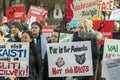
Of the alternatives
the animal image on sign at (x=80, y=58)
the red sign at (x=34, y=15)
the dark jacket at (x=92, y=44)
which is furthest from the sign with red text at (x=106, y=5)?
the animal image on sign at (x=80, y=58)

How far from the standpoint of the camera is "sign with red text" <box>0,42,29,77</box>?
8945mm

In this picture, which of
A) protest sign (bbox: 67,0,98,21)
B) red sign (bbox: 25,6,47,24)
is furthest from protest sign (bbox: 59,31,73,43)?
red sign (bbox: 25,6,47,24)

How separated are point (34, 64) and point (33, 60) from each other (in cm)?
8

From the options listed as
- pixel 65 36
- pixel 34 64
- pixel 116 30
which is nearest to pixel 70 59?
pixel 34 64

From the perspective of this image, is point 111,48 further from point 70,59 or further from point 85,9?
point 85,9

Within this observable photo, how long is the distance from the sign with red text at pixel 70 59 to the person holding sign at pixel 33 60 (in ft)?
0.72

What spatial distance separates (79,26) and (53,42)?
0.61m

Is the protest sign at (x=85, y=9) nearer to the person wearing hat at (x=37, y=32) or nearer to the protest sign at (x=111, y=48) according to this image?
the person wearing hat at (x=37, y=32)

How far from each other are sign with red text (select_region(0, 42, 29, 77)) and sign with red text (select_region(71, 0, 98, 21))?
3202 millimetres

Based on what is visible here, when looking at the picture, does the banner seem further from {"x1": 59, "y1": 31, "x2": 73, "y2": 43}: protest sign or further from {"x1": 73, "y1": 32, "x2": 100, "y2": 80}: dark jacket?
{"x1": 73, "y1": 32, "x2": 100, "y2": 80}: dark jacket

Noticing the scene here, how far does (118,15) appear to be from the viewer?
42.8 feet

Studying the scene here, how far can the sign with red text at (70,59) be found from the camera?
8.89 metres

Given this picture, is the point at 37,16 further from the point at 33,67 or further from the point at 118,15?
the point at 33,67

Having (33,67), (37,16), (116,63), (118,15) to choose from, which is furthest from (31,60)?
(37,16)
